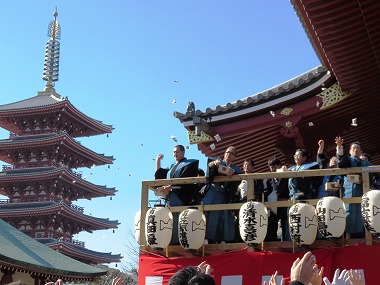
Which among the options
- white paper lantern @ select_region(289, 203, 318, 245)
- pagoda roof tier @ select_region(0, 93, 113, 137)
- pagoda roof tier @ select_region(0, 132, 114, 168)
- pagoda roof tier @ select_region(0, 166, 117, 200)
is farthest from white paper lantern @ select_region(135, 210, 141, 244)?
pagoda roof tier @ select_region(0, 93, 113, 137)

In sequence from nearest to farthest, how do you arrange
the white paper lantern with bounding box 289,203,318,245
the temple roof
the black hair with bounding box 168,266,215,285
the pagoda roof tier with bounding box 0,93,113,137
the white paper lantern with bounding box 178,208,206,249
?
the black hair with bounding box 168,266,215,285, the white paper lantern with bounding box 289,203,318,245, the white paper lantern with bounding box 178,208,206,249, the temple roof, the pagoda roof tier with bounding box 0,93,113,137

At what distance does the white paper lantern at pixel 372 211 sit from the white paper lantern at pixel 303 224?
1.66ft

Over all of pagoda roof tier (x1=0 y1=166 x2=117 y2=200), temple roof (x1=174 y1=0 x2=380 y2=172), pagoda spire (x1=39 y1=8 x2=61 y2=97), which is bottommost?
temple roof (x1=174 y1=0 x2=380 y2=172)

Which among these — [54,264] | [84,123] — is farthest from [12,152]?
[54,264]

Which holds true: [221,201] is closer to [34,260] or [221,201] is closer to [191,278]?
[191,278]

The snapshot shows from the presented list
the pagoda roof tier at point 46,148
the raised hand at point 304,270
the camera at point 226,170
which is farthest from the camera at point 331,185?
the pagoda roof tier at point 46,148

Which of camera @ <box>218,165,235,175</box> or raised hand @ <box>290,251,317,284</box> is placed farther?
camera @ <box>218,165,235,175</box>

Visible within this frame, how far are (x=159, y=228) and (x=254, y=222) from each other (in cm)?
113

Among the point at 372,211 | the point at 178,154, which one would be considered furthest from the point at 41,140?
the point at 372,211

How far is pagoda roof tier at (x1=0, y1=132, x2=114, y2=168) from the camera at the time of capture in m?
35.1

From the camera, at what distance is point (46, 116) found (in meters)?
36.7

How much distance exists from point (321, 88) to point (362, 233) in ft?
10.2

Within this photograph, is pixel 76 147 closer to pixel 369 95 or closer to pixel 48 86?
pixel 48 86

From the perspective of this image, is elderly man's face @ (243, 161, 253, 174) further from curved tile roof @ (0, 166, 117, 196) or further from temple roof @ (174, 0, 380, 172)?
curved tile roof @ (0, 166, 117, 196)
